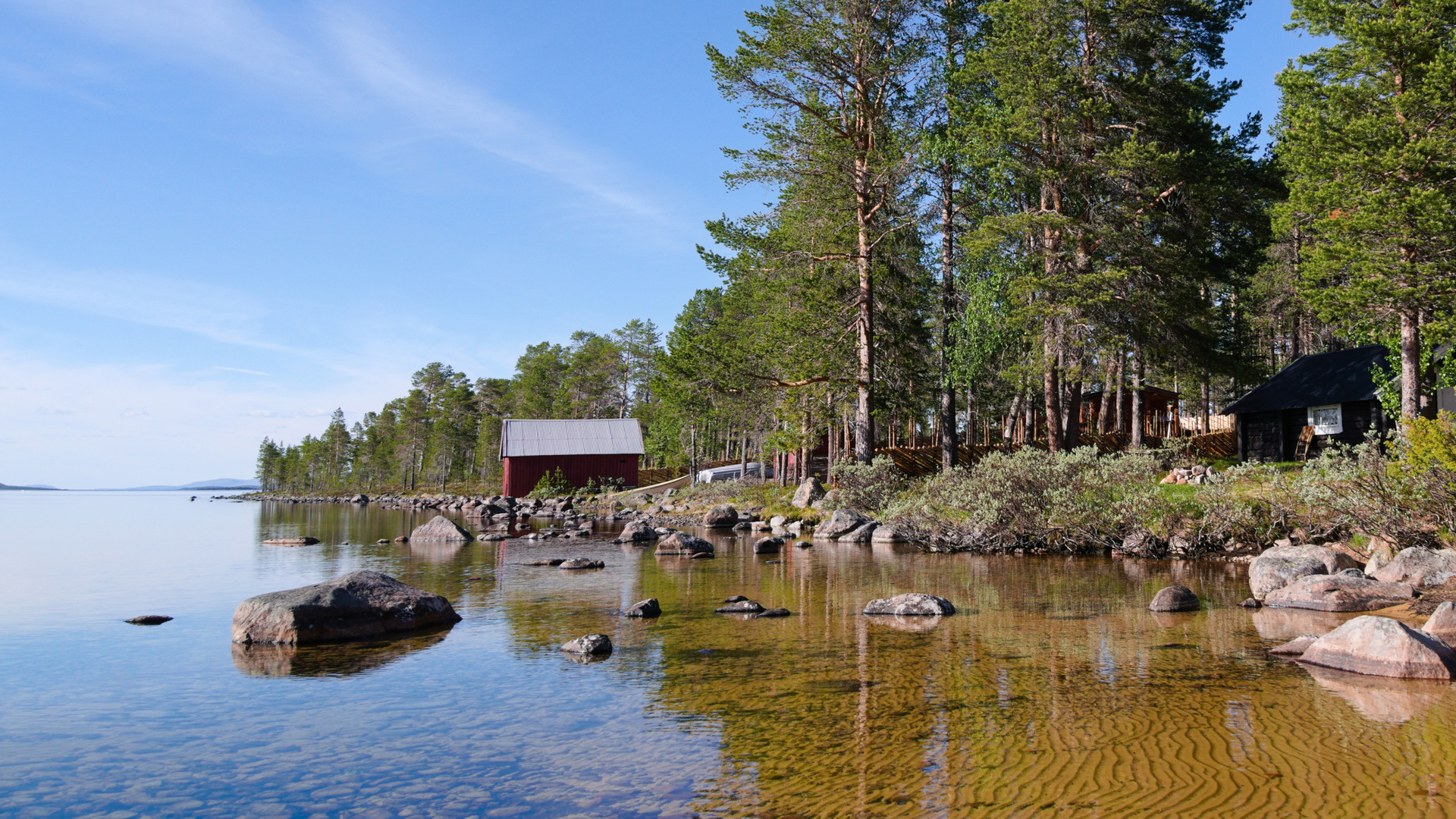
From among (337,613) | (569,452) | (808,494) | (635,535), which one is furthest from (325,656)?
(569,452)

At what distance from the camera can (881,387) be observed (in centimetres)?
2917

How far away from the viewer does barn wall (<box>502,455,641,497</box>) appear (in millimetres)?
54188

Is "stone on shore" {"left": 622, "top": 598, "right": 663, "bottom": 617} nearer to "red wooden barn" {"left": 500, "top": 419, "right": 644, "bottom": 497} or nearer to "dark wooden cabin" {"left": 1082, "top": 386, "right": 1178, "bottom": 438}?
"dark wooden cabin" {"left": 1082, "top": 386, "right": 1178, "bottom": 438}

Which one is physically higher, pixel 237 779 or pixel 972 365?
pixel 972 365

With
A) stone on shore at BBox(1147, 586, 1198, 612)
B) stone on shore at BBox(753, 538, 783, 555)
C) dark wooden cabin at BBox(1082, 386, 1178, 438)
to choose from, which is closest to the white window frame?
dark wooden cabin at BBox(1082, 386, 1178, 438)

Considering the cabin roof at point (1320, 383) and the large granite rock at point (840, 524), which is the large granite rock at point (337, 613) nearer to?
the large granite rock at point (840, 524)

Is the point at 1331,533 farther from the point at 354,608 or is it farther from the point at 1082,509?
the point at 354,608

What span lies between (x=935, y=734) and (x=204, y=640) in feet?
30.5

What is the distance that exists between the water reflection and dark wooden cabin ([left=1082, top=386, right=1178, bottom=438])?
135 feet

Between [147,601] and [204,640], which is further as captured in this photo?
[147,601]

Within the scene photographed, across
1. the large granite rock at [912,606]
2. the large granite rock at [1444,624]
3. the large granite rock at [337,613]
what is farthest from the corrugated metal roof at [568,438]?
the large granite rock at [1444,624]

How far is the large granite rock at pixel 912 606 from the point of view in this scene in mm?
11242

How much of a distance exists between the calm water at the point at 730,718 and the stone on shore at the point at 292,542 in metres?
13.4

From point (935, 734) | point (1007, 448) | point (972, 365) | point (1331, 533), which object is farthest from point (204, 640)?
point (1007, 448)
